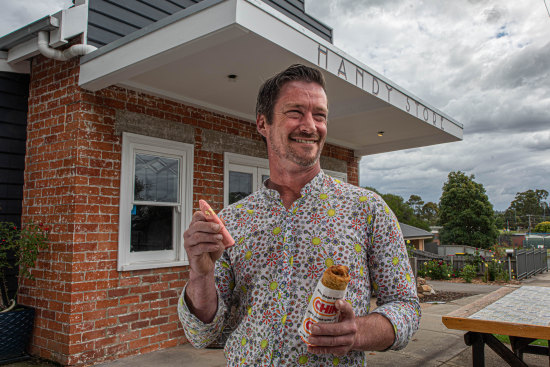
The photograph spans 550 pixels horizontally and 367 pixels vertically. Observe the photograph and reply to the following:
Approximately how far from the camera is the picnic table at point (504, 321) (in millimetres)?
2402

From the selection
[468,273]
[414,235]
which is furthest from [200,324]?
[414,235]

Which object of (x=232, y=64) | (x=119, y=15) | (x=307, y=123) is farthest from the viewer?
(x=119, y=15)

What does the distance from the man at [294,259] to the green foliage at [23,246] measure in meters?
3.54

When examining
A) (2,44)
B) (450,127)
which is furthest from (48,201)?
(450,127)

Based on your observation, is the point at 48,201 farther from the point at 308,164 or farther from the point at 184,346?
the point at 308,164

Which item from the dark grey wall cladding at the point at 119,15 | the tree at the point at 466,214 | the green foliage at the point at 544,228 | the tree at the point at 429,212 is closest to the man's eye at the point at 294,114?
the dark grey wall cladding at the point at 119,15

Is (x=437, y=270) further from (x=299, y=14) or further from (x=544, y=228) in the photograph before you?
(x=544, y=228)

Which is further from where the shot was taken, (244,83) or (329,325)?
(244,83)

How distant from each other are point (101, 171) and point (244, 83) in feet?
5.93

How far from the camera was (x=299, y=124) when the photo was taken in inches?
55.1

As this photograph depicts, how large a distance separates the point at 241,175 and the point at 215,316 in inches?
184

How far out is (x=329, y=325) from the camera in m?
1.05

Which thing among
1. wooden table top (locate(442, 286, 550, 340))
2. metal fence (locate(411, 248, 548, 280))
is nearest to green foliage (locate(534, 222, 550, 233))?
metal fence (locate(411, 248, 548, 280))

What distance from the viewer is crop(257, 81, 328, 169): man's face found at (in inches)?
55.1
